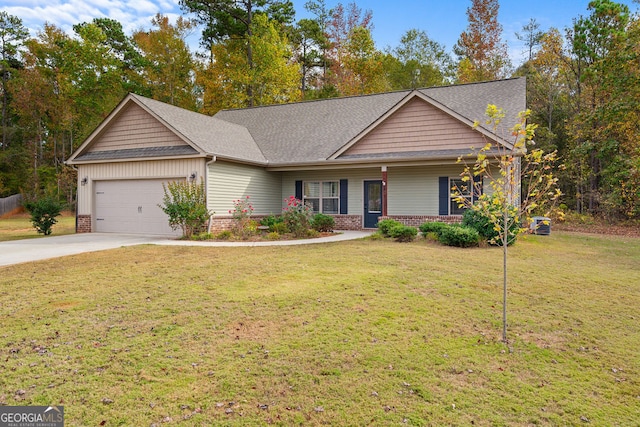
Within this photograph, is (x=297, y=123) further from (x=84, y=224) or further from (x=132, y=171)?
(x=84, y=224)

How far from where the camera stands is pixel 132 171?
1552 centimetres

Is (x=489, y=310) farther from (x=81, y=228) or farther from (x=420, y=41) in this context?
(x=420, y=41)

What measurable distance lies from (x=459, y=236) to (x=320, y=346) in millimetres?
7672

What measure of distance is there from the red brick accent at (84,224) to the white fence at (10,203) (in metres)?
20.0

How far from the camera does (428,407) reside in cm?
333

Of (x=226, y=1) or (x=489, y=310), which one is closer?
(x=489, y=310)

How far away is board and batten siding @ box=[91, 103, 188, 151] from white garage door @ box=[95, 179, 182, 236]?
1.47m

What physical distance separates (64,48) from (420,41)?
30911 millimetres

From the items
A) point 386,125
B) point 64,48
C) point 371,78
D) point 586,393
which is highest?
point 64,48

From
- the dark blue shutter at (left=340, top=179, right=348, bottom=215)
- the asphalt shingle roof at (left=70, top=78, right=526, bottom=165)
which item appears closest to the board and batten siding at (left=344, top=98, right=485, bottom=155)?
the asphalt shingle roof at (left=70, top=78, right=526, bottom=165)

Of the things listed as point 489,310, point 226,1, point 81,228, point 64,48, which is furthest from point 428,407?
point 64,48

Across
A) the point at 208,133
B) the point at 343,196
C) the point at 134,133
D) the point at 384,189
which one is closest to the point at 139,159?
the point at 134,133

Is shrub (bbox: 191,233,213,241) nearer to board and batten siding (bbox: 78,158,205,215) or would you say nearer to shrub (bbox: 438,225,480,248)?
board and batten siding (bbox: 78,158,205,215)

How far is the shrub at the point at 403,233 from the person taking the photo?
39.7 ft
